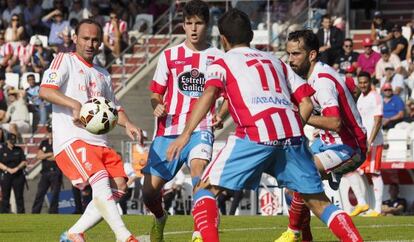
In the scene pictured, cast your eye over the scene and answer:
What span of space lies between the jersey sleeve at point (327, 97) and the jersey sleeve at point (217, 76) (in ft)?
7.45

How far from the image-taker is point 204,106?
32.7 feet

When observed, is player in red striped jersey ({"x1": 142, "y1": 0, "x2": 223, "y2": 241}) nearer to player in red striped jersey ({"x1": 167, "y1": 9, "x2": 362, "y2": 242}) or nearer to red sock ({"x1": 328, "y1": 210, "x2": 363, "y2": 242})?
player in red striped jersey ({"x1": 167, "y1": 9, "x2": 362, "y2": 242})

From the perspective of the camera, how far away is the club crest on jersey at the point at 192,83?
505 inches

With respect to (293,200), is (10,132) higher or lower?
lower

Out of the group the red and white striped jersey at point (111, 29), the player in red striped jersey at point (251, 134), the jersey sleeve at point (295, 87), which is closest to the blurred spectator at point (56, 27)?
the red and white striped jersey at point (111, 29)

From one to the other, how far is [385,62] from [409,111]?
1.86m

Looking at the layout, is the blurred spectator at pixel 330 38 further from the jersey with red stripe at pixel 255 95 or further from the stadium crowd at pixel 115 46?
the jersey with red stripe at pixel 255 95

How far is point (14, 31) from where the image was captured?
105ft

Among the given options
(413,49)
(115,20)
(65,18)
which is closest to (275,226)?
(413,49)

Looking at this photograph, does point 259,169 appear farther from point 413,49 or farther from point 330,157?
point 413,49

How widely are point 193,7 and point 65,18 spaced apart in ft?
68.0

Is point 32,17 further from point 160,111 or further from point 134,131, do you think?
point 134,131

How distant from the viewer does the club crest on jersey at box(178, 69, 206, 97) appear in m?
12.8

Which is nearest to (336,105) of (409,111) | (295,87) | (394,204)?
(295,87)
